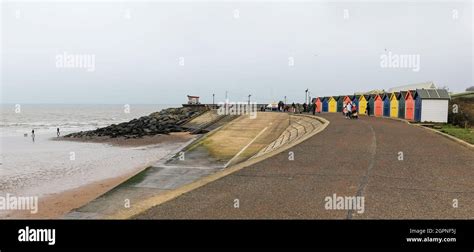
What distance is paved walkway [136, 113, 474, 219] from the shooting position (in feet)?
20.9

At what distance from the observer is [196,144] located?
82.4 feet

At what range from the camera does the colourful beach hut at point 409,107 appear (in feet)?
90.8

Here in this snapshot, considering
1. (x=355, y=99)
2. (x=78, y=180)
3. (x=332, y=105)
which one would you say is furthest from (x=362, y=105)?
(x=78, y=180)

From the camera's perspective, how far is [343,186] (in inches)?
316

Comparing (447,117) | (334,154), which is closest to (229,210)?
(334,154)

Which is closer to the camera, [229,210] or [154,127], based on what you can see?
[229,210]

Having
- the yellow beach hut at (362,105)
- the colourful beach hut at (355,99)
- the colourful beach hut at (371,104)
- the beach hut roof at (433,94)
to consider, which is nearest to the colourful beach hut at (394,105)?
the colourful beach hut at (371,104)

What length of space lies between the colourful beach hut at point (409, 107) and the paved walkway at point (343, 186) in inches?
615

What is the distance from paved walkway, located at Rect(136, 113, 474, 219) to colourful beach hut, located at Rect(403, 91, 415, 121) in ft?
51.3

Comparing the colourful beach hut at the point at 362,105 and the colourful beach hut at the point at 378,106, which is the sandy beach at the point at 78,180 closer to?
the colourful beach hut at the point at 378,106

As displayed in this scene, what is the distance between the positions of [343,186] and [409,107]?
2339 cm

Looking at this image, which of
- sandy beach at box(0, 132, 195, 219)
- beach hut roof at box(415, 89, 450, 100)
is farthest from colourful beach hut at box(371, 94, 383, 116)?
sandy beach at box(0, 132, 195, 219)
